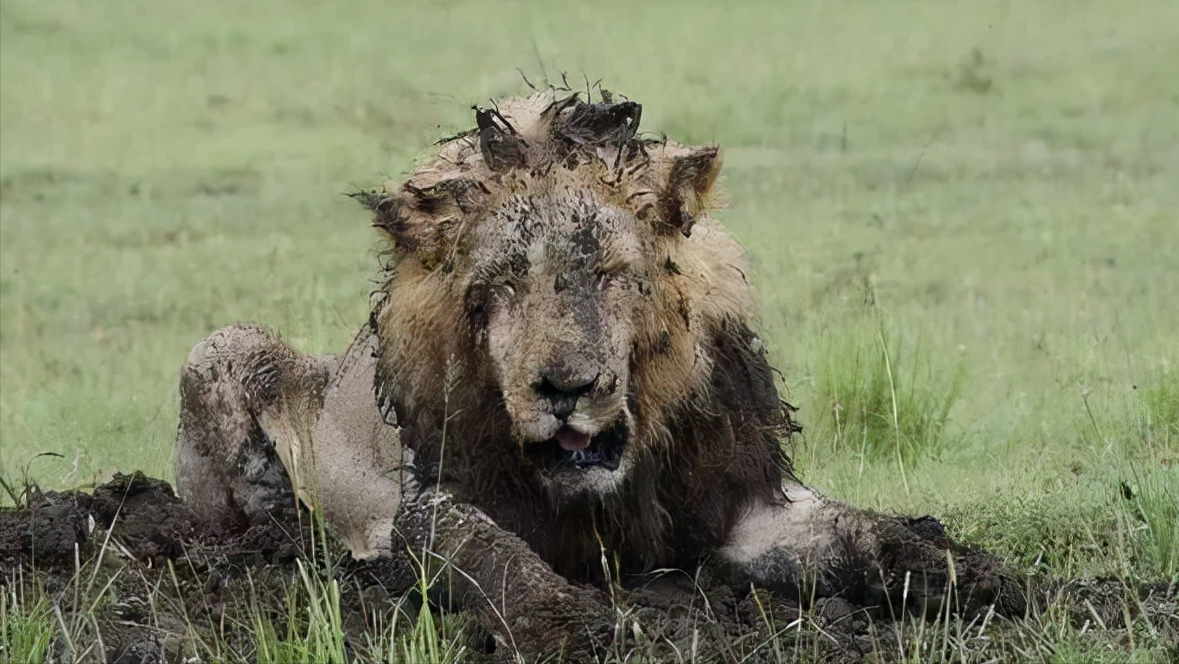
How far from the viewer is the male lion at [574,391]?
4746 millimetres

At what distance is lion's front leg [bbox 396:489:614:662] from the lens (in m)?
4.84

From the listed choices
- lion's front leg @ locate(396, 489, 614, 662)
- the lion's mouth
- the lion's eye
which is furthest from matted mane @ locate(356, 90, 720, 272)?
lion's front leg @ locate(396, 489, 614, 662)

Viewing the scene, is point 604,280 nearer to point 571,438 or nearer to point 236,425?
point 571,438

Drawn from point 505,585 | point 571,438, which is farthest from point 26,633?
point 571,438

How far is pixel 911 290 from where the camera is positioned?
11367 mm

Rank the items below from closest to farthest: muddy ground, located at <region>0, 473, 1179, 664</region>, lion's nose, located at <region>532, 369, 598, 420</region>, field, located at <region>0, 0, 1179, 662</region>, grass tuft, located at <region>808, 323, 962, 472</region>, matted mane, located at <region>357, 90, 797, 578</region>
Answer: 1. lion's nose, located at <region>532, 369, 598, 420</region>
2. muddy ground, located at <region>0, 473, 1179, 664</region>
3. matted mane, located at <region>357, 90, 797, 578</region>
4. field, located at <region>0, 0, 1179, 662</region>
5. grass tuft, located at <region>808, 323, 962, 472</region>

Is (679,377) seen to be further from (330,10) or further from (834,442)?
(330,10)

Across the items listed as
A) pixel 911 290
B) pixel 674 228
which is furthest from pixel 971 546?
pixel 911 290

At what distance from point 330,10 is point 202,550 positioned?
1516 cm

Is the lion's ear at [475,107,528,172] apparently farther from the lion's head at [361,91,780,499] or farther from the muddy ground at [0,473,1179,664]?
the muddy ground at [0,473,1179,664]

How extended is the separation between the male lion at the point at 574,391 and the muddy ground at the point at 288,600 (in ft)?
0.33

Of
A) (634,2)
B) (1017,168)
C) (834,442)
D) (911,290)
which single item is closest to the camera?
(834,442)

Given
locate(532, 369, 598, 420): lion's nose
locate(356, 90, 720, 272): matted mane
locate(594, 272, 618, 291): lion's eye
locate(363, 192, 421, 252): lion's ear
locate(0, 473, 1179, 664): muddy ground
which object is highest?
locate(356, 90, 720, 272): matted mane

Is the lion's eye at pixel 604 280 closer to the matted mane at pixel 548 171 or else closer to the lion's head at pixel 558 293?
the lion's head at pixel 558 293
